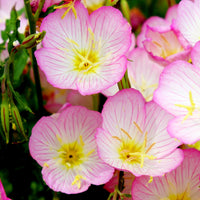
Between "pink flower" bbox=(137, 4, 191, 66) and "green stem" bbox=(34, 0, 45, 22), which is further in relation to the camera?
"pink flower" bbox=(137, 4, 191, 66)

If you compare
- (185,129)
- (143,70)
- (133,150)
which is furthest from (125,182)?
(143,70)

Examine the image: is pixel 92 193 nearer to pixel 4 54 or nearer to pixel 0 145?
pixel 0 145

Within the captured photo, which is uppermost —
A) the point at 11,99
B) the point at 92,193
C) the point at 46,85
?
the point at 11,99

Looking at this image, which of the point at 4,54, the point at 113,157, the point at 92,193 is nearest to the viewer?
the point at 113,157

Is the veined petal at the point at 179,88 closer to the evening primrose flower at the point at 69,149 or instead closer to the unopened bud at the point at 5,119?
the evening primrose flower at the point at 69,149

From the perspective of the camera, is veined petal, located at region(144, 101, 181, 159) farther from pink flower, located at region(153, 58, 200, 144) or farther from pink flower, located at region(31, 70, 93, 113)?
pink flower, located at region(31, 70, 93, 113)

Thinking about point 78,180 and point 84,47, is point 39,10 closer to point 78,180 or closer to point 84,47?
point 84,47

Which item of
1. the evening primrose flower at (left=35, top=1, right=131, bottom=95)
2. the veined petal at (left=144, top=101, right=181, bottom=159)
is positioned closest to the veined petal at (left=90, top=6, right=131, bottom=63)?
the evening primrose flower at (left=35, top=1, right=131, bottom=95)

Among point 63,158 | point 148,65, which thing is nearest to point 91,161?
point 63,158
